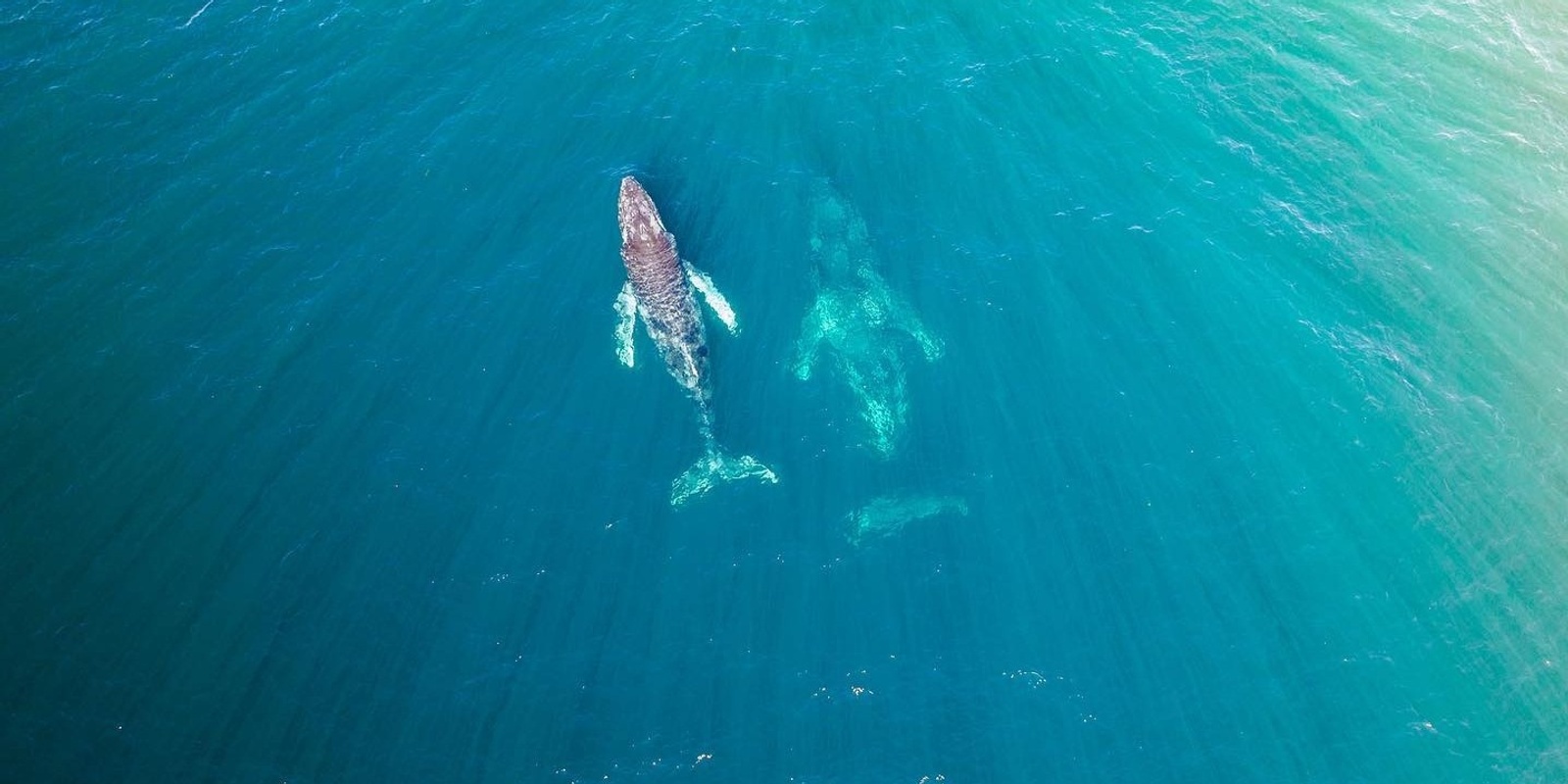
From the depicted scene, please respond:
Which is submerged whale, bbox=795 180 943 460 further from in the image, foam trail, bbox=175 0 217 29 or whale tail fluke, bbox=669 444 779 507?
foam trail, bbox=175 0 217 29

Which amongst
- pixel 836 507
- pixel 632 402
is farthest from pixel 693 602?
Answer: pixel 632 402

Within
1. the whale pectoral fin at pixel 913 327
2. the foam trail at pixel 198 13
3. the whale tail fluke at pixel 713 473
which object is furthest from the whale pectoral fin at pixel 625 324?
the foam trail at pixel 198 13

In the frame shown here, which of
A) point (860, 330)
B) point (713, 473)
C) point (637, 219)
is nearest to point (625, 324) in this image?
point (637, 219)

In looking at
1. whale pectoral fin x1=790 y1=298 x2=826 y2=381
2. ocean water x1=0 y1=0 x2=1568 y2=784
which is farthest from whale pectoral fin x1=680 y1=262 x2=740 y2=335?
whale pectoral fin x1=790 y1=298 x2=826 y2=381

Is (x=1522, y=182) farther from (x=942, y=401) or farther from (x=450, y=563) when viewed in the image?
(x=450, y=563)

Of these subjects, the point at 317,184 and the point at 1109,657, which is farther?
the point at 317,184

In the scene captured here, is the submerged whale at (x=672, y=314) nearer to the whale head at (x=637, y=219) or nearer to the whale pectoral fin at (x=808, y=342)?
the whale head at (x=637, y=219)

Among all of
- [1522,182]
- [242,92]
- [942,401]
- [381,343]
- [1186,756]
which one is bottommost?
[1186,756]
